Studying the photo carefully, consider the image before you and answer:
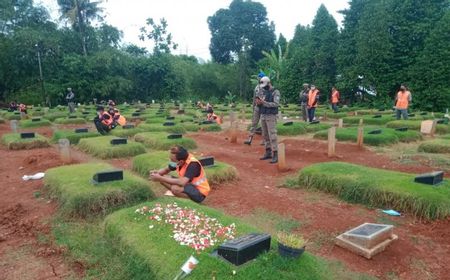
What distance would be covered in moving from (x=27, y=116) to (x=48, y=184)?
1590cm

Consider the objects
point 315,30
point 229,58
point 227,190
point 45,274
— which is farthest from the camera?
point 229,58

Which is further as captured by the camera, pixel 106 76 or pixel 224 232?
pixel 106 76

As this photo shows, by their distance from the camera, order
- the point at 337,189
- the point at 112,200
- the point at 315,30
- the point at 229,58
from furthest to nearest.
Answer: the point at 229,58 → the point at 315,30 → the point at 337,189 → the point at 112,200

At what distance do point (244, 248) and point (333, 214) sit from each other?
251 cm

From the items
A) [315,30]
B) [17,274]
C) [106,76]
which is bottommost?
[17,274]

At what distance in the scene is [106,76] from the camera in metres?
30.3

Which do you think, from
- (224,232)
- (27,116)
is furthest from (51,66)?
(224,232)

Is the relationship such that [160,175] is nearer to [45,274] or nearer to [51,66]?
[45,274]

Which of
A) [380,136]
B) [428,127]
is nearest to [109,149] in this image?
[380,136]

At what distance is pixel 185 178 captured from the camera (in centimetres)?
512

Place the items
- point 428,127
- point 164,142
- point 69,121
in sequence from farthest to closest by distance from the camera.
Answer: point 69,121 → point 428,127 → point 164,142

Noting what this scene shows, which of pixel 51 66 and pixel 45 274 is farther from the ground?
pixel 51 66

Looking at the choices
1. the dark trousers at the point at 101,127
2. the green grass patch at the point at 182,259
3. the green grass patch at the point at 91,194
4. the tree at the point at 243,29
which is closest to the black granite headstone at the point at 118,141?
the dark trousers at the point at 101,127

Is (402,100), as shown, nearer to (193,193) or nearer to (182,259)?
(193,193)
